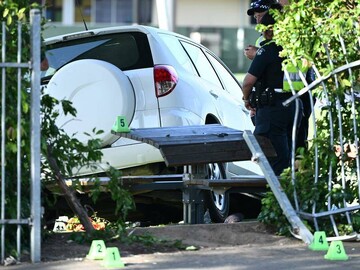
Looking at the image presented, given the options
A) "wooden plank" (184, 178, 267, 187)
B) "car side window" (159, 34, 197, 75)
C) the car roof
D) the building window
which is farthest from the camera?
the building window

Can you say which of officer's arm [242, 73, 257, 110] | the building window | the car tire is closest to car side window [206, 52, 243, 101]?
the car tire

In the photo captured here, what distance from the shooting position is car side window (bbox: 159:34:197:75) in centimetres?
1087

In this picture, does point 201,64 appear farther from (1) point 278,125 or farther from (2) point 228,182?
(2) point 228,182

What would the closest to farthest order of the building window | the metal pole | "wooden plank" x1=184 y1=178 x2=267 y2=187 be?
the metal pole
"wooden plank" x1=184 y1=178 x2=267 y2=187
the building window

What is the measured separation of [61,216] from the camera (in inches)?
421

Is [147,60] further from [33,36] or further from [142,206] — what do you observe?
[33,36]

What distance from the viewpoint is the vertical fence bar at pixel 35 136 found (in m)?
7.16

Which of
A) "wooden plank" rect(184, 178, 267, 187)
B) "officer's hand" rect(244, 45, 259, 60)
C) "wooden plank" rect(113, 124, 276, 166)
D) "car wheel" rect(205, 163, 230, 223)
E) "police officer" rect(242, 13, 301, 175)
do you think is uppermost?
"officer's hand" rect(244, 45, 259, 60)

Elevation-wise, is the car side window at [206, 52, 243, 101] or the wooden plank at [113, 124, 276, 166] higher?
the car side window at [206, 52, 243, 101]

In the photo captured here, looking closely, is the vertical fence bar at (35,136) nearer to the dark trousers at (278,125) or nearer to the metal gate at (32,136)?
the metal gate at (32,136)

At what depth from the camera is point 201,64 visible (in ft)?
38.1

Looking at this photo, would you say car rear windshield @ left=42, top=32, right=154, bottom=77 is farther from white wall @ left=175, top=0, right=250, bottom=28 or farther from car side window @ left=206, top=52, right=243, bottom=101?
white wall @ left=175, top=0, right=250, bottom=28

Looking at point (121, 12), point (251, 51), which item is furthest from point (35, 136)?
point (121, 12)

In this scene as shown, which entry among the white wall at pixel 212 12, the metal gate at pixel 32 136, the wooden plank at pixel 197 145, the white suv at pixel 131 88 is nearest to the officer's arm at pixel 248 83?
the wooden plank at pixel 197 145
